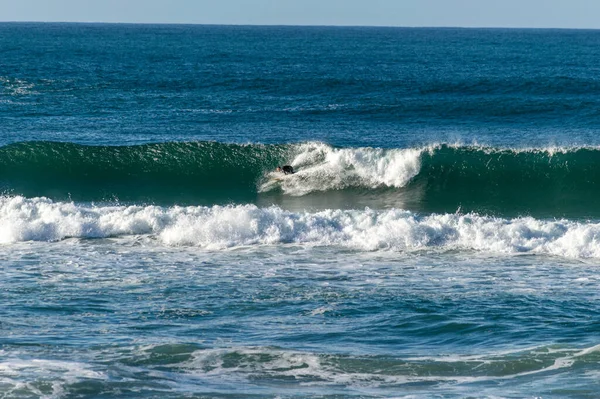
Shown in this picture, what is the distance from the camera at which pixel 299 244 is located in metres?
19.9

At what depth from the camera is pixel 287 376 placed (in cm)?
1232

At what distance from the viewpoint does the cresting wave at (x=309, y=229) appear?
19.4 meters

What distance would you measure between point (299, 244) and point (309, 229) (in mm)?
698

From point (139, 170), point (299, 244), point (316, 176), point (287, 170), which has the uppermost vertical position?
point (287, 170)

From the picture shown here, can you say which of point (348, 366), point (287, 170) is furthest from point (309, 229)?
point (348, 366)

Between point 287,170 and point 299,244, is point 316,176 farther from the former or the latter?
point 299,244

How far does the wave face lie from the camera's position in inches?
997

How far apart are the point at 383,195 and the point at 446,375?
13.4 meters

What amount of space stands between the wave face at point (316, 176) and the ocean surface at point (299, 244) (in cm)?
7

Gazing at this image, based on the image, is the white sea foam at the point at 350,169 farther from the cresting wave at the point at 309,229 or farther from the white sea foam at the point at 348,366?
the white sea foam at the point at 348,366

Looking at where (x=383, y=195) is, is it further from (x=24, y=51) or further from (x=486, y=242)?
(x=24, y=51)

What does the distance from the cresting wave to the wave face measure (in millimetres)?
3765

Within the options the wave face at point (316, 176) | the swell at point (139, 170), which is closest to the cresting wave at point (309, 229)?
the wave face at point (316, 176)

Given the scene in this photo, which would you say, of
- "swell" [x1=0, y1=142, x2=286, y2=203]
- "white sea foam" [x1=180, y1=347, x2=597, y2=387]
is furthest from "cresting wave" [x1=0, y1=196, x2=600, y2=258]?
"white sea foam" [x1=180, y1=347, x2=597, y2=387]
